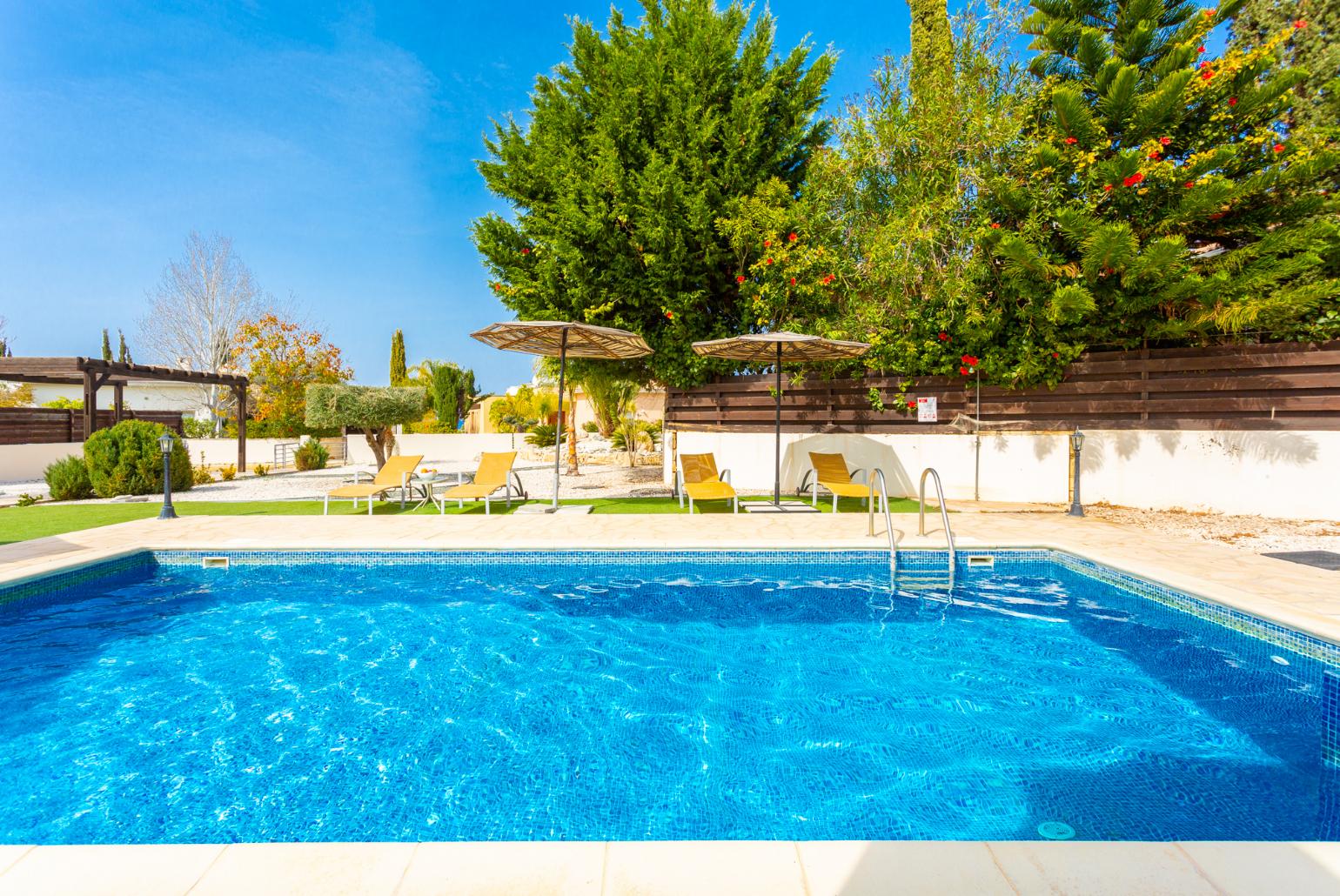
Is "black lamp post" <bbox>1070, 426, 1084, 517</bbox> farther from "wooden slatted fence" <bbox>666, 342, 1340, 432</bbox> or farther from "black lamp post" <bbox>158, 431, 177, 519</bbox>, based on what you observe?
"black lamp post" <bbox>158, 431, 177, 519</bbox>

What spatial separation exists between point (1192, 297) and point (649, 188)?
897cm

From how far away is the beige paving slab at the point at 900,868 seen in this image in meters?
1.80

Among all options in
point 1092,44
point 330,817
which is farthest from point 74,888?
point 1092,44

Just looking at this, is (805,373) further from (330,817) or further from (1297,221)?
(330,817)

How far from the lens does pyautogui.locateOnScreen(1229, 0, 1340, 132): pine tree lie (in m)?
10.7

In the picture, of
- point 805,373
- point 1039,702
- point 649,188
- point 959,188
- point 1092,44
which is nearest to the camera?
point 1039,702

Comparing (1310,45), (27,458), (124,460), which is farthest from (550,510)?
(27,458)

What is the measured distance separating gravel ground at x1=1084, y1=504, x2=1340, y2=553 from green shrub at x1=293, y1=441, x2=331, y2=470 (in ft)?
66.2

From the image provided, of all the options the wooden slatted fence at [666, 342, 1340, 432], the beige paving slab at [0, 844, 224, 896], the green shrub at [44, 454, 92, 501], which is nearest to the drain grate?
the wooden slatted fence at [666, 342, 1340, 432]

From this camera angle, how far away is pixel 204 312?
27.0 meters

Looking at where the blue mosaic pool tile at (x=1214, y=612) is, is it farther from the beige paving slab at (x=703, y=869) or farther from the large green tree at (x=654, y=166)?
the large green tree at (x=654, y=166)

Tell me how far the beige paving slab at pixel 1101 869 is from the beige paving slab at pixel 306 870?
1.92 meters

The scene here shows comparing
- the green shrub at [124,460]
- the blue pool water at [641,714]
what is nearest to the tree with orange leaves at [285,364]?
the green shrub at [124,460]

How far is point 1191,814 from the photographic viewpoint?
2.71 m
